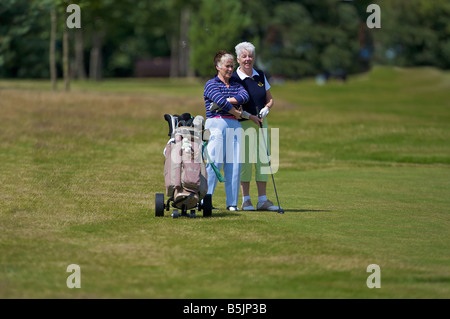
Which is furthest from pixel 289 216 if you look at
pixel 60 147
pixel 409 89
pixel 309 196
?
pixel 409 89

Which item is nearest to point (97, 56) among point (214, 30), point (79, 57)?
point (79, 57)

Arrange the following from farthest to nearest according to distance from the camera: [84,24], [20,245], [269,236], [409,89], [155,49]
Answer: [155,49] → [84,24] → [409,89] → [269,236] → [20,245]

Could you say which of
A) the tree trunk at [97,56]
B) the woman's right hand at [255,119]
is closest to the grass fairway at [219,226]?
the woman's right hand at [255,119]

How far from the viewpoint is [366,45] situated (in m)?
93.1

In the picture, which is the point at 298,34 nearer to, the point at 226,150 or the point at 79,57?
the point at 79,57

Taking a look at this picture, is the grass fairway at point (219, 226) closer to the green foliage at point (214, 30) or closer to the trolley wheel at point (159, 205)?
the trolley wheel at point (159, 205)

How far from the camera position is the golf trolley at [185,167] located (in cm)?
1129

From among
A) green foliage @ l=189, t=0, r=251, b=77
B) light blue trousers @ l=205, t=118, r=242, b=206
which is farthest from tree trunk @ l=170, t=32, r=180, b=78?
light blue trousers @ l=205, t=118, r=242, b=206

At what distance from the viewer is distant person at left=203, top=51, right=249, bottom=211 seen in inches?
471

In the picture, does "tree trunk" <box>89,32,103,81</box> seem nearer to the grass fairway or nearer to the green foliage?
the green foliage

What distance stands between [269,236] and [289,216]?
1884 millimetres

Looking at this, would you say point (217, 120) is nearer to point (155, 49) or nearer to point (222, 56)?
point (222, 56)

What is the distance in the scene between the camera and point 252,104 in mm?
12469

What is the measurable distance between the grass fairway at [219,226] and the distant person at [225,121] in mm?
510
